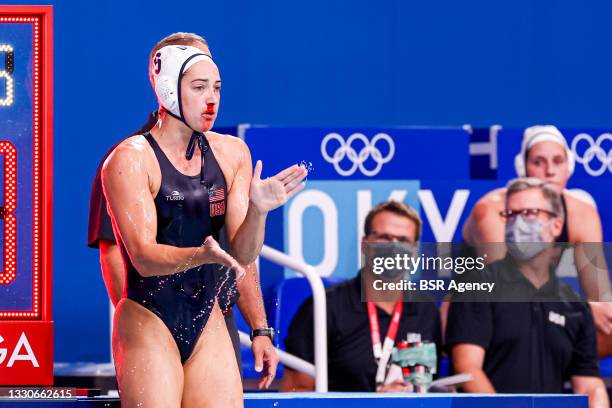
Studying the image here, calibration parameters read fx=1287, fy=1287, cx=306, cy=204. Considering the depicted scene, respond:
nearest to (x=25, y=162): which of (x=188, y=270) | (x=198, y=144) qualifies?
(x=198, y=144)

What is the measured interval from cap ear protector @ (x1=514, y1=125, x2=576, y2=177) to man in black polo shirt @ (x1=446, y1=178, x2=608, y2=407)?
773mm

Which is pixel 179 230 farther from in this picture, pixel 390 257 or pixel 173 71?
→ pixel 390 257

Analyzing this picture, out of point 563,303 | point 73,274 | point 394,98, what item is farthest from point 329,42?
point 563,303

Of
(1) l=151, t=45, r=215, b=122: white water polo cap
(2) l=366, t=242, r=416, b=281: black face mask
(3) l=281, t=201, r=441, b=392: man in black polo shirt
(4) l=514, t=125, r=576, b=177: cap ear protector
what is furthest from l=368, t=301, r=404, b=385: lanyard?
(1) l=151, t=45, r=215, b=122: white water polo cap

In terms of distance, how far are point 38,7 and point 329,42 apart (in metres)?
4.13

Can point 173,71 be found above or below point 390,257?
above

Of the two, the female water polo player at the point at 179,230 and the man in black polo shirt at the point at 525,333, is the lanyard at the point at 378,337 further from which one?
the female water polo player at the point at 179,230

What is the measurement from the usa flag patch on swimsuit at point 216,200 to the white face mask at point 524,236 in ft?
9.38

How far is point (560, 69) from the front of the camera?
864 cm

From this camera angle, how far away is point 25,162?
4.36 metres

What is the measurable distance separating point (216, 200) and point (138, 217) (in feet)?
0.97

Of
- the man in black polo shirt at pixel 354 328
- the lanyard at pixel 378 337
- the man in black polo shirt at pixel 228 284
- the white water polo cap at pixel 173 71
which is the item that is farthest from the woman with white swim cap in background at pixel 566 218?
the white water polo cap at pixel 173 71

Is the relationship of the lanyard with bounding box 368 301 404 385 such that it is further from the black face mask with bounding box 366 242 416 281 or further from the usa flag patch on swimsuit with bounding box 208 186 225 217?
the usa flag patch on swimsuit with bounding box 208 186 225 217

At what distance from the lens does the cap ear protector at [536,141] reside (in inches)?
275
